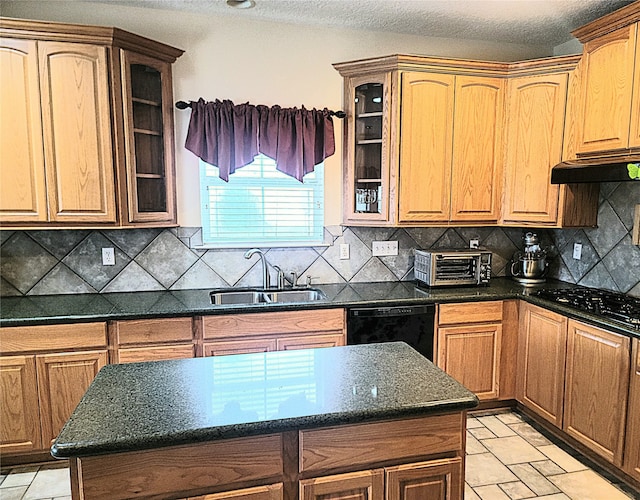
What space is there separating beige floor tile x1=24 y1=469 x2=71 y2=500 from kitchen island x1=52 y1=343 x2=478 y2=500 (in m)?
1.28

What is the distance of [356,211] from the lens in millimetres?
3375

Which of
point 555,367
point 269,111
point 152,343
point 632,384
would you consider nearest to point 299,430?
point 152,343

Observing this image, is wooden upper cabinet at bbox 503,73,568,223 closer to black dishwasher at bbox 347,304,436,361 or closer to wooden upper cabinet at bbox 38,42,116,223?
black dishwasher at bbox 347,304,436,361

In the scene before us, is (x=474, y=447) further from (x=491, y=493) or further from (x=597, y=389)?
(x=597, y=389)

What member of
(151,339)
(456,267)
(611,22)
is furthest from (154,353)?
(611,22)

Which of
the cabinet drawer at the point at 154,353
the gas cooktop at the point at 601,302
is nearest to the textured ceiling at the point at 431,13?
the gas cooktop at the point at 601,302

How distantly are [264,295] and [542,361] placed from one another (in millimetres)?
1922

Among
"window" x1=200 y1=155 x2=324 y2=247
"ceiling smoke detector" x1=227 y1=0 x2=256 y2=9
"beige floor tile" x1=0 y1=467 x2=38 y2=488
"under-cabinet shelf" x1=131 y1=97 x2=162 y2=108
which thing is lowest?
"beige floor tile" x1=0 y1=467 x2=38 y2=488

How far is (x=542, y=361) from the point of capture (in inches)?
116

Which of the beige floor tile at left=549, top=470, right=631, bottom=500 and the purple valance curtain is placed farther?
the purple valance curtain

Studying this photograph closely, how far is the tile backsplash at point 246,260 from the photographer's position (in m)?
2.98

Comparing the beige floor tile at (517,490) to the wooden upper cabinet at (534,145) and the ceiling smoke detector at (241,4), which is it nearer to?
the wooden upper cabinet at (534,145)

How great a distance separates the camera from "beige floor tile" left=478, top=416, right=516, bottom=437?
3.00 meters

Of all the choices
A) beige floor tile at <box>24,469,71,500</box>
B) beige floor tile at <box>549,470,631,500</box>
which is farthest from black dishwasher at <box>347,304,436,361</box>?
beige floor tile at <box>24,469,71,500</box>
